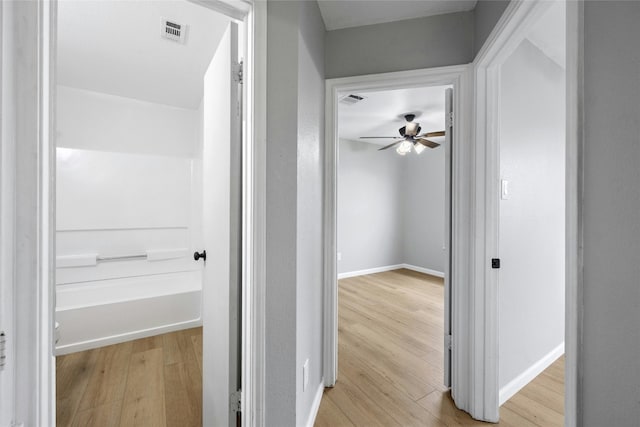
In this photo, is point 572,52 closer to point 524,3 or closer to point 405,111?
point 524,3

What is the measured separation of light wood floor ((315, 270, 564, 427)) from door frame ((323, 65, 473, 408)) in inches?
9.0

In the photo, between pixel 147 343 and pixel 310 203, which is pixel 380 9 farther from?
pixel 147 343

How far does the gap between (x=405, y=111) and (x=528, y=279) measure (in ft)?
8.04

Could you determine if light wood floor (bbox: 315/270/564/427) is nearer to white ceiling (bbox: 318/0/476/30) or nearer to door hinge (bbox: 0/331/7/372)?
door hinge (bbox: 0/331/7/372)

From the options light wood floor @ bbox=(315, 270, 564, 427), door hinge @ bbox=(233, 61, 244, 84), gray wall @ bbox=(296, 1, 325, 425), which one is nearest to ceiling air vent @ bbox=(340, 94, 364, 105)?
gray wall @ bbox=(296, 1, 325, 425)

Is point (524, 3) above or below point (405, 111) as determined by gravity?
below

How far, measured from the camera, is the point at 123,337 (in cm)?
234

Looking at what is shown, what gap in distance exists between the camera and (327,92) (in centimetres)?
168

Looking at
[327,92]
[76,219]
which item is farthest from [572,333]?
[76,219]

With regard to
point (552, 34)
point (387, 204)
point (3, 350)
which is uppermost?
point (552, 34)

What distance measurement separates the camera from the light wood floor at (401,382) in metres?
1.49

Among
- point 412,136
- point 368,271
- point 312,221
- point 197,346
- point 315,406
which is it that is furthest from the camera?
point 368,271

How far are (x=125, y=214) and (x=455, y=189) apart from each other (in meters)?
3.25

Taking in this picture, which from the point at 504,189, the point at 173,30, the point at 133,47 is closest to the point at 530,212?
the point at 504,189
